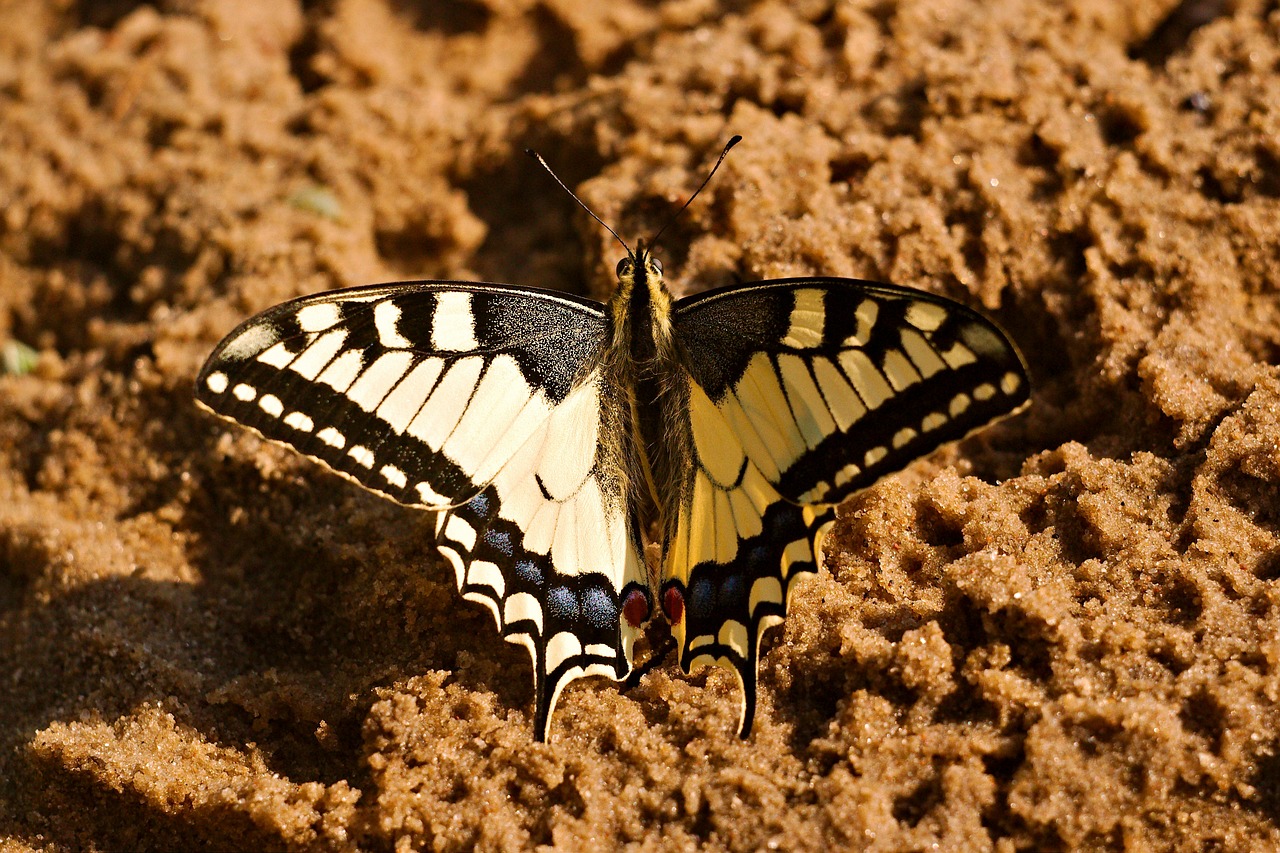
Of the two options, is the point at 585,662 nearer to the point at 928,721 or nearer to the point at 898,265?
the point at 928,721

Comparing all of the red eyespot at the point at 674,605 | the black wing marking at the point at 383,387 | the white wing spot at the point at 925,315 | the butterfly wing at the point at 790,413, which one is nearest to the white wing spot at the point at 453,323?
the black wing marking at the point at 383,387

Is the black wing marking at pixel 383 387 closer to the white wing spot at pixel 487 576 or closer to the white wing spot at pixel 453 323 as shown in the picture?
the white wing spot at pixel 453 323

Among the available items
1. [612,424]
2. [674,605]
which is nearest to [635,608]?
[674,605]

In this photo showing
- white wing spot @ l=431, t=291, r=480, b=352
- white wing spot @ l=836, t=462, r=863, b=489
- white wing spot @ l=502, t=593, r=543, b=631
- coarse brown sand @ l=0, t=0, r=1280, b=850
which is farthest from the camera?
white wing spot @ l=431, t=291, r=480, b=352

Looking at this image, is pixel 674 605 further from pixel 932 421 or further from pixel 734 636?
pixel 932 421

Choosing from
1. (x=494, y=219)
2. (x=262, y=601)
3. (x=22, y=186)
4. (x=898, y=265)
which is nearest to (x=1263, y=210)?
(x=898, y=265)

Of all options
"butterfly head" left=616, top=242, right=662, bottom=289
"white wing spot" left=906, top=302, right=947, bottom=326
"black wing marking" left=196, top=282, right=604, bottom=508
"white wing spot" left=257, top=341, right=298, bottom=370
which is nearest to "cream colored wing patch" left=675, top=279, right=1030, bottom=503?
"white wing spot" left=906, top=302, right=947, bottom=326

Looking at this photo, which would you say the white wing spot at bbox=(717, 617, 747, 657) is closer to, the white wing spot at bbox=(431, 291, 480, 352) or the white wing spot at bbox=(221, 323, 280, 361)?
the white wing spot at bbox=(431, 291, 480, 352)
